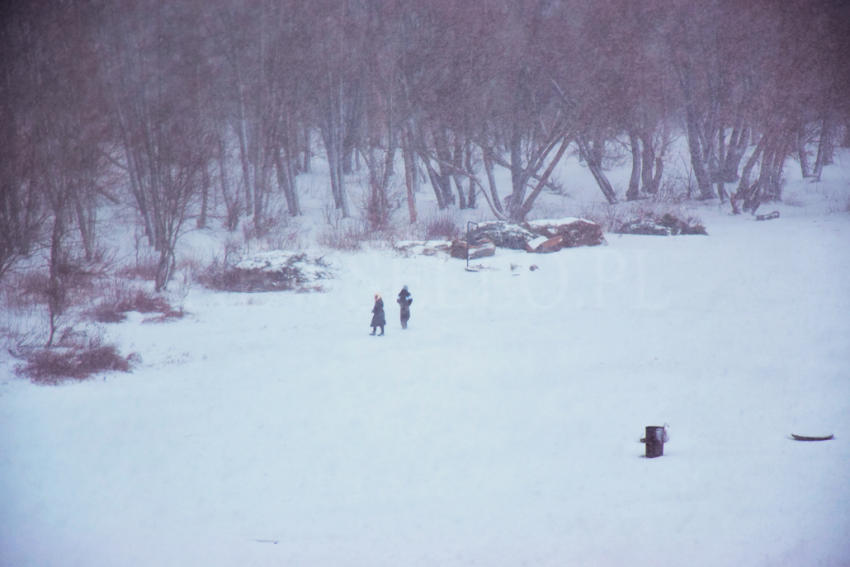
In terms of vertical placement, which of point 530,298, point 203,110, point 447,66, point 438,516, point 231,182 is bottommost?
point 438,516

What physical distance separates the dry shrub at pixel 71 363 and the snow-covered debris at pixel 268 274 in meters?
6.44

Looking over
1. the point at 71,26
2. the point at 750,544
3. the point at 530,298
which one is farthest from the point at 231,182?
the point at 750,544

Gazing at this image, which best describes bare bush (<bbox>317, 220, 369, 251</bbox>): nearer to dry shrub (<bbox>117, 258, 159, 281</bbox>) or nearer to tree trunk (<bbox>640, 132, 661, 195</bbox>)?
dry shrub (<bbox>117, 258, 159, 281</bbox>)

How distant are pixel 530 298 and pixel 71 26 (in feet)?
47.2

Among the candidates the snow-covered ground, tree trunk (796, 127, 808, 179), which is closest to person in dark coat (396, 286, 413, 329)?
the snow-covered ground

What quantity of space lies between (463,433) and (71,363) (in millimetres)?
7471

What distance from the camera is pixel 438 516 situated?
21.2 feet

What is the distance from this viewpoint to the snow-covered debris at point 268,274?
19.1 m

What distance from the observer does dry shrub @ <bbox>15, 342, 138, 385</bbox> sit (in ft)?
37.7

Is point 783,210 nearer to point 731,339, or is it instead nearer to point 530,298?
point 530,298

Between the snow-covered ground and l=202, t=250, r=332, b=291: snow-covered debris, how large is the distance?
149 cm

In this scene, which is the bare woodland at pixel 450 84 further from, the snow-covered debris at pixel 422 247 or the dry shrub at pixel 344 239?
the snow-covered debris at pixel 422 247

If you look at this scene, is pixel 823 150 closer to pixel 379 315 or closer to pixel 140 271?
pixel 379 315

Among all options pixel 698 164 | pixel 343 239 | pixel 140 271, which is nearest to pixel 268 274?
pixel 140 271
